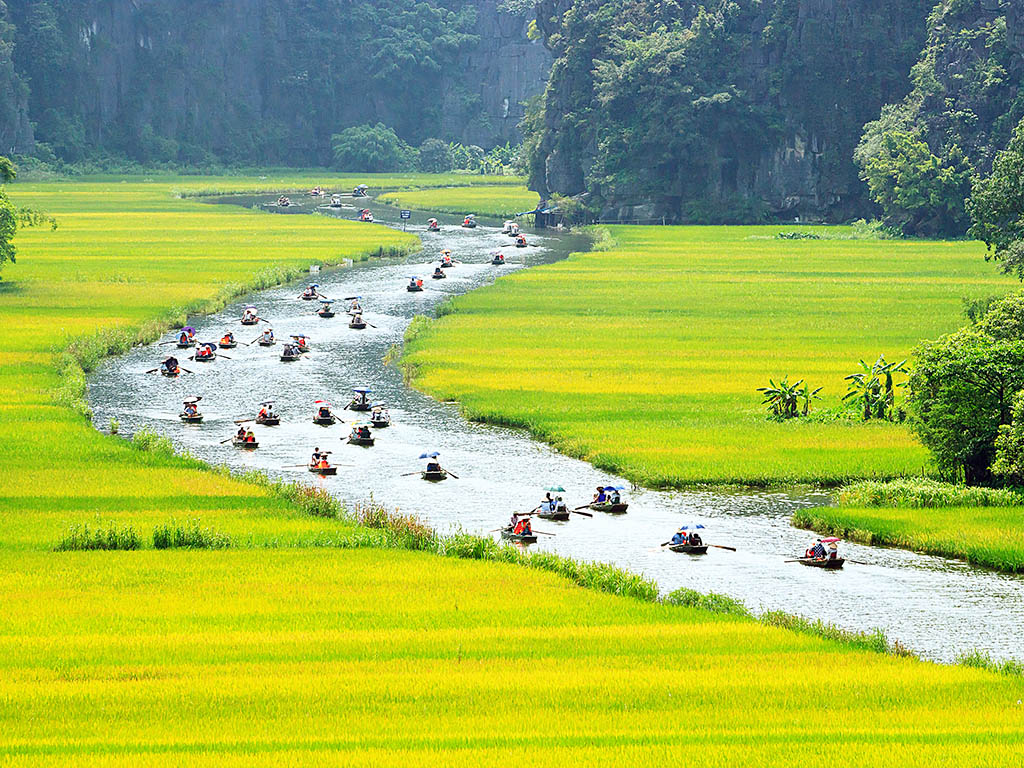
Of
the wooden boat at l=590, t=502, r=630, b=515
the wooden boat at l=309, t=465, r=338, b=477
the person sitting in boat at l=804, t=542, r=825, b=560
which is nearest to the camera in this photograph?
the person sitting in boat at l=804, t=542, r=825, b=560

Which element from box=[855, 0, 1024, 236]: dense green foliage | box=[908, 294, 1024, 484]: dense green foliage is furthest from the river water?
box=[855, 0, 1024, 236]: dense green foliage

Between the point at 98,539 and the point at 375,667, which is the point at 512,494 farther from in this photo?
the point at 375,667

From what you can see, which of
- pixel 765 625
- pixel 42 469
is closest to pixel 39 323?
pixel 42 469

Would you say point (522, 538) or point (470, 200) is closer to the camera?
point (522, 538)

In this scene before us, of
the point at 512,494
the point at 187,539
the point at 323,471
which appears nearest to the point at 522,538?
the point at 512,494

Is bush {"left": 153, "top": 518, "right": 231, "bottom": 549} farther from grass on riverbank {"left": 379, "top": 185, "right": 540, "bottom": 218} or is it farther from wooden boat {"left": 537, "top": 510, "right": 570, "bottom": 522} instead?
grass on riverbank {"left": 379, "top": 185, "right": 540, "bottom": 218}

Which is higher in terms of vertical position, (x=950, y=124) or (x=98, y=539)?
(x=950, y=124)
